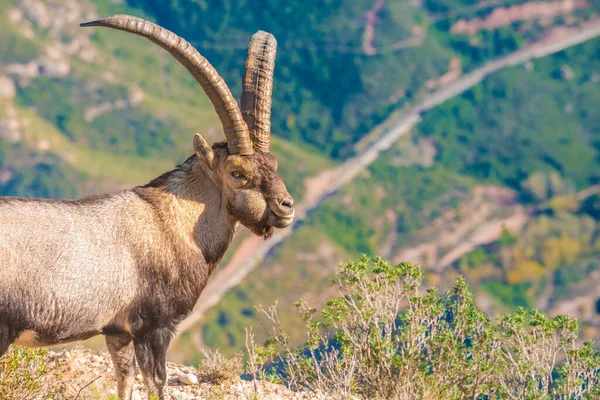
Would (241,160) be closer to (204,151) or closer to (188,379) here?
(204,151)

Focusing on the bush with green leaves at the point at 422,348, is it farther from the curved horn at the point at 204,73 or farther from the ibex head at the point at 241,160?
the curved horn at the point at 204,73

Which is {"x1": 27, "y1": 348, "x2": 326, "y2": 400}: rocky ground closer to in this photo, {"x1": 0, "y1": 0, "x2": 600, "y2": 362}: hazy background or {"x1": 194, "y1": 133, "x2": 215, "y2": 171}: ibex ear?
{"x1": 194, "y1": 133, "x2": 215, "y2": 171}: ibex ear

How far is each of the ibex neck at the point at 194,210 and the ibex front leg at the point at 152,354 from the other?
1.11 meters

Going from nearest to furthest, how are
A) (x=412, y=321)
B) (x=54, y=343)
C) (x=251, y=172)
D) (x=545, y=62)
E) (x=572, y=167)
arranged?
1. (x=54, y=343)
2. (x=251, y=172)
3. (x=412, y=321)
4. (x=572, y=167)
5. (x=545, y=62)

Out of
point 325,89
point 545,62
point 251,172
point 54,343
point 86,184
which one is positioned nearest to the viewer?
point 54,343

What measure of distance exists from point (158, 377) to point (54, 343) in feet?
4.23

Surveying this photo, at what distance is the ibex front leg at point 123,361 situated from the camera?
1027 centimetres

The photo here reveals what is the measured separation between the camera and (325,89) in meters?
121

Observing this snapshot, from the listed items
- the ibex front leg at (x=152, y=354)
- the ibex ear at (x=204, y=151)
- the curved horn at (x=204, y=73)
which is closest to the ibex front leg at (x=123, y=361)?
the ibex front leg at (x=152, y=354)

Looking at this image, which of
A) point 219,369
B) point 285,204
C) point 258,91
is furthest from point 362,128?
point 285,204

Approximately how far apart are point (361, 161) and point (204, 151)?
3752 inches

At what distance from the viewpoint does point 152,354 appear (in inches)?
394

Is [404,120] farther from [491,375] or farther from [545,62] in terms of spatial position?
[491,375]

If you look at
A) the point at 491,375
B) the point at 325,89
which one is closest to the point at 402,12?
the point at 325,89
